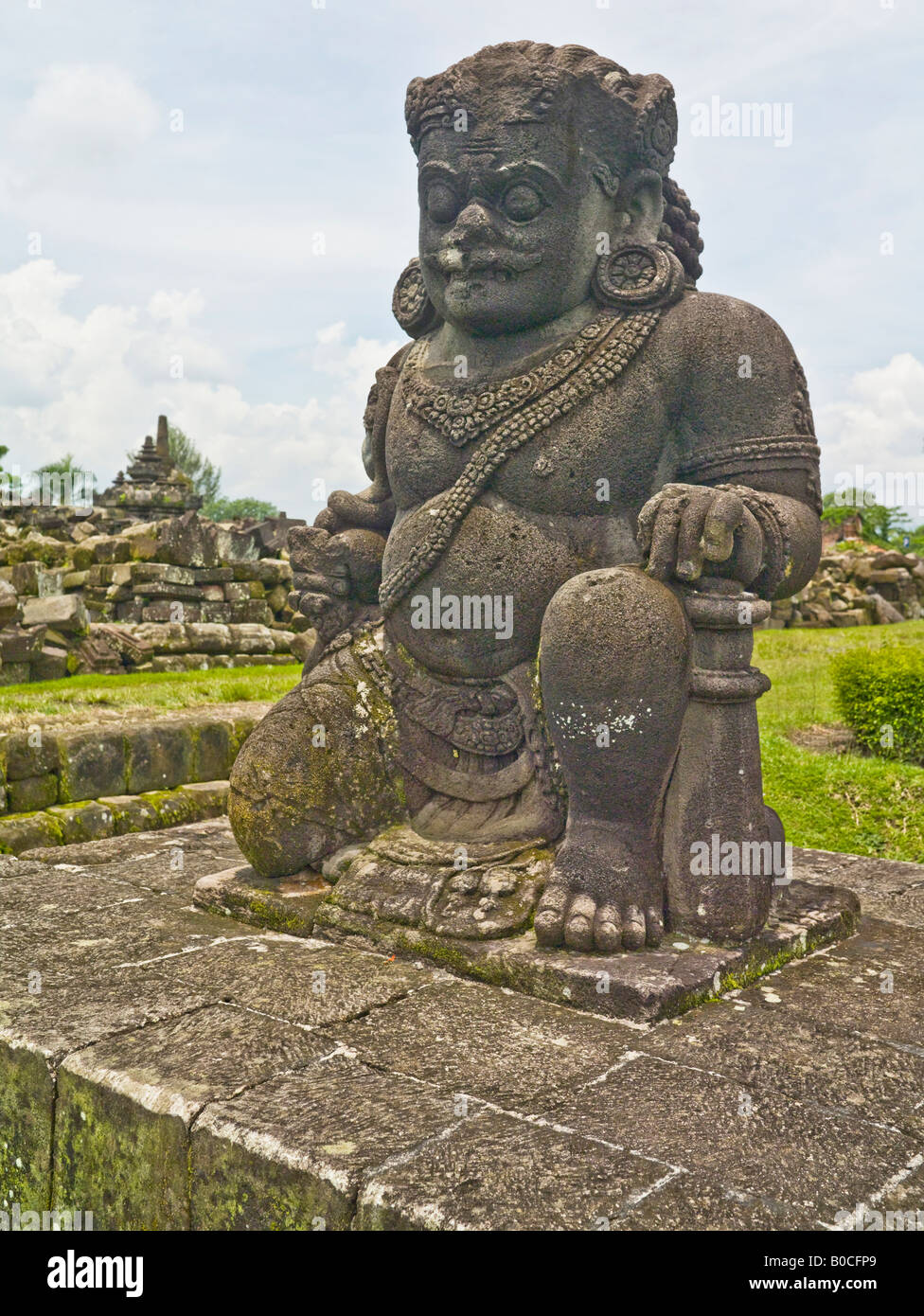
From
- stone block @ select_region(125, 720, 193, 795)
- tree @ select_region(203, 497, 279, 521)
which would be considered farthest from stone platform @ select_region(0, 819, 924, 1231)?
tree @ select_region(203, 497, 279, 521)

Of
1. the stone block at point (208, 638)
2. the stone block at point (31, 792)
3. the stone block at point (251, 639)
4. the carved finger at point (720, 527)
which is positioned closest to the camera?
the carved finger at point (720, 527)

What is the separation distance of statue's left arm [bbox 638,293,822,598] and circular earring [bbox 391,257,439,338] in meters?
0.81

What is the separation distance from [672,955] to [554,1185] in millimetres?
902

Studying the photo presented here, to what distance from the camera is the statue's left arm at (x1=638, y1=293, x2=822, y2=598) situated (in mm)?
2770

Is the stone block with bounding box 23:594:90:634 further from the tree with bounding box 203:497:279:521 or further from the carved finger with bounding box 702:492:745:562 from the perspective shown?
the tree with bounding box 203:497:279:521

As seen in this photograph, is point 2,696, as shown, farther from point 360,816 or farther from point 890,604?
point 890,604

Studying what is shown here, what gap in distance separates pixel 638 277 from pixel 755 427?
517 mm

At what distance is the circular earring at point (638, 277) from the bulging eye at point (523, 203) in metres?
0.24

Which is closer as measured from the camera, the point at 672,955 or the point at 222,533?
the point at 672,955

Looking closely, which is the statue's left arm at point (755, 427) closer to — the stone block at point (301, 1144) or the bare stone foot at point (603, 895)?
the bare stone foot at point (603, 895)

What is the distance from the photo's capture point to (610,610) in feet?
8.35

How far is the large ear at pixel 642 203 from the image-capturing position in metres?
2.94

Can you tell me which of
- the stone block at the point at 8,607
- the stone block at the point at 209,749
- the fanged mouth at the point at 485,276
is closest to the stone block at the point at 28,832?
the stone block at the point at 209,749

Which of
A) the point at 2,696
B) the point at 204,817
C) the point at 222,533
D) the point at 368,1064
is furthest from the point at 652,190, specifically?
the point at 222,533
